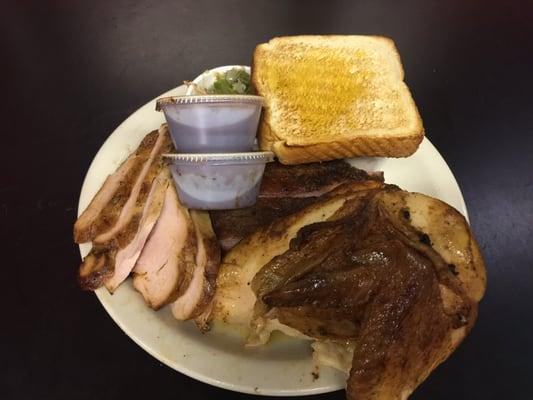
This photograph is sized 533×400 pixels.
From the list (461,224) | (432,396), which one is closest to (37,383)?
(432,396)

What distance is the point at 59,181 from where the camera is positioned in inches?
97.4

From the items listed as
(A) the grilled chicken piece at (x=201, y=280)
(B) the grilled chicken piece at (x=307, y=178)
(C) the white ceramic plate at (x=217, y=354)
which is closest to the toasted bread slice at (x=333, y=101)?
(B) the grilled chicken piece at (x=307, y=178)

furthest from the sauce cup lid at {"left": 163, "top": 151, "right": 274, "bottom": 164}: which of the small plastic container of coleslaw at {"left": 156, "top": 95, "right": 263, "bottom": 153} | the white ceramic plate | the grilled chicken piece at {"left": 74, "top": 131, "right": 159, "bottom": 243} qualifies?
the white ceramic plate

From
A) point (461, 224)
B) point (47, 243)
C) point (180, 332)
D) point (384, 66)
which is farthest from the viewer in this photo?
point (384, 66)

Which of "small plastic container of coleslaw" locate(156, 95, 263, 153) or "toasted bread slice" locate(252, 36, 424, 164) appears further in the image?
"toasted bread slice" locate(252, 36, 424, 164)

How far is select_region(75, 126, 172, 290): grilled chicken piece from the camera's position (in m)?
1.81

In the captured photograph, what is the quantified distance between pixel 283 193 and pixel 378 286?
0.74 meters

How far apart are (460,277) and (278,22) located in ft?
8.47

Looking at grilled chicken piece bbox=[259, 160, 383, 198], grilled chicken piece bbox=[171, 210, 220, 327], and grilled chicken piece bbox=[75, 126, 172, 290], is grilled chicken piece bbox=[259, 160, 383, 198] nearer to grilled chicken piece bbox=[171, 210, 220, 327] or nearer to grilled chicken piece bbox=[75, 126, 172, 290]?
grilled chicken piece bbox=[171, 210, 220, 327]

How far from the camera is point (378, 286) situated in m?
1.49

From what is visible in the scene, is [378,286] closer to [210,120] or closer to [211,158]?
[211,158]

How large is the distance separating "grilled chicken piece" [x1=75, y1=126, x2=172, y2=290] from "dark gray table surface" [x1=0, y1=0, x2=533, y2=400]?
308mm

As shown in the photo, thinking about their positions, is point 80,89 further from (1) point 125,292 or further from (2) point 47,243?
(1) point 125,292

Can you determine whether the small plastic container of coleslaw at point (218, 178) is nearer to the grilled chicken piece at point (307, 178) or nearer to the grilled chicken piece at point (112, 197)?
the grilled chicken piece at point (307, 178)
